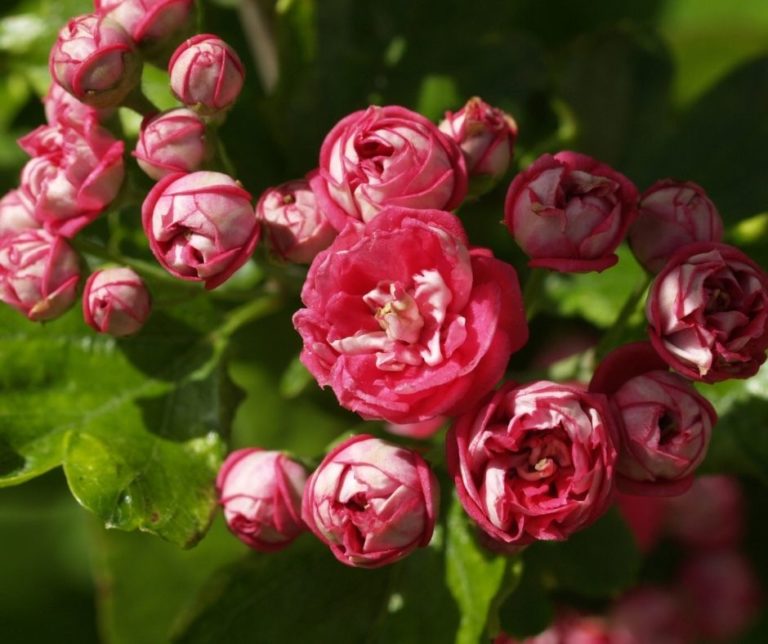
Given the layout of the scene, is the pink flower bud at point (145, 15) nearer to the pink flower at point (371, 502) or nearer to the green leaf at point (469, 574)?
the pink flower at point (371, 502)

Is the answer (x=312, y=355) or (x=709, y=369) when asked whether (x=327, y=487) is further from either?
(x=709, y=369)

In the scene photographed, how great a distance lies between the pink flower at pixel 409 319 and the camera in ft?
5.77

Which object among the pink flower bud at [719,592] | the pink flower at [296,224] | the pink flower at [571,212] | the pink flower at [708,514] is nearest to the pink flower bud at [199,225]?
the pink flower at [296,224]

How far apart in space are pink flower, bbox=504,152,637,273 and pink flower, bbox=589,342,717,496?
0.19 meters

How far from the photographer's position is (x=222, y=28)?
2.95 m

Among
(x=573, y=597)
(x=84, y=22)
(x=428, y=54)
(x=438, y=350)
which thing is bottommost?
(x=573, y=597)

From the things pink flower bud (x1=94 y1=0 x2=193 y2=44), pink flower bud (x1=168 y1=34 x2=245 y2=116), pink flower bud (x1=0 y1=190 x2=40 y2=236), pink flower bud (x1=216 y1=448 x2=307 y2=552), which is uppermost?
pink flower bud (x1=94 y1=0 x2=193 y2=44)

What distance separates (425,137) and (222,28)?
1209 millimetres

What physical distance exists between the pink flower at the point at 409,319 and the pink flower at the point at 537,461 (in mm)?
59

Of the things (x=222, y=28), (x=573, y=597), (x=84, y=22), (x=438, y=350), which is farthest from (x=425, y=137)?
(x=573, y=597)

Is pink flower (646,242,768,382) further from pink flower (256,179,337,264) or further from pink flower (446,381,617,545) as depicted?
pink flower (256,179,337,264)

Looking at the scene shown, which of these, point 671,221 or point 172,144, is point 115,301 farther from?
point 671,221

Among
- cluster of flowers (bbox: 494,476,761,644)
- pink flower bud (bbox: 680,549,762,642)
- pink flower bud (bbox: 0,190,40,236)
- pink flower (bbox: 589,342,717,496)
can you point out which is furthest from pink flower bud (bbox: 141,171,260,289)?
pink flower bud (bbox: 680,549,762,642)

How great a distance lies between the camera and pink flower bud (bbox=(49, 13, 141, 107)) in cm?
196
